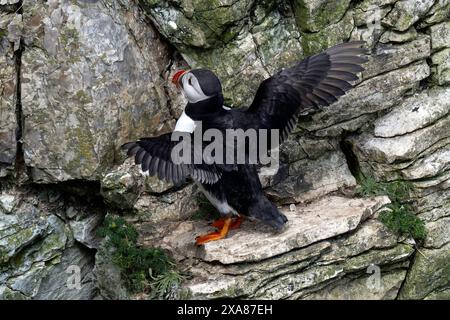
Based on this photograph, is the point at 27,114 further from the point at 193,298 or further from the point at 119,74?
the point at 193,298

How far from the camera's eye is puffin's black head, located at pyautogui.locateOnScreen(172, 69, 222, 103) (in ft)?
20.3

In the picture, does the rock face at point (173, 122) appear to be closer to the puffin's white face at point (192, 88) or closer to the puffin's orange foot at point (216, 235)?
the puffin's orange foot at point (216, 235)

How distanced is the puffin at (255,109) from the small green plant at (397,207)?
3.31 feet

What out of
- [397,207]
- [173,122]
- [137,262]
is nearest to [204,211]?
[173,122]

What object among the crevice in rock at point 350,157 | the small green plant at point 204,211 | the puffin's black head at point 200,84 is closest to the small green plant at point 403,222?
the crevice in rock at point 350,157

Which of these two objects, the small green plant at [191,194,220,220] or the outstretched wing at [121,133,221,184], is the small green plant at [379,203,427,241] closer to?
the small green plant at [191,194,220,220]

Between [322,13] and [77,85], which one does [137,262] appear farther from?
[322,13]

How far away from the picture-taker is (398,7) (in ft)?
22.7

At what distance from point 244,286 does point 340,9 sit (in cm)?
281


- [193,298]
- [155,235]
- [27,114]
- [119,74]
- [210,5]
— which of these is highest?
[210,5]

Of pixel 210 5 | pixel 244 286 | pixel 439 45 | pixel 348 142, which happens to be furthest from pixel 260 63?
pixel 244 286

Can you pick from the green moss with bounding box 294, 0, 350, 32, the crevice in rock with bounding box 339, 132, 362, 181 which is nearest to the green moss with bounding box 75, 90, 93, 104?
the green moss with bounding box 294, 0, 350, 32

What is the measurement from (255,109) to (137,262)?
5.65 ft

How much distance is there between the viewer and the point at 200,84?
618 cm
